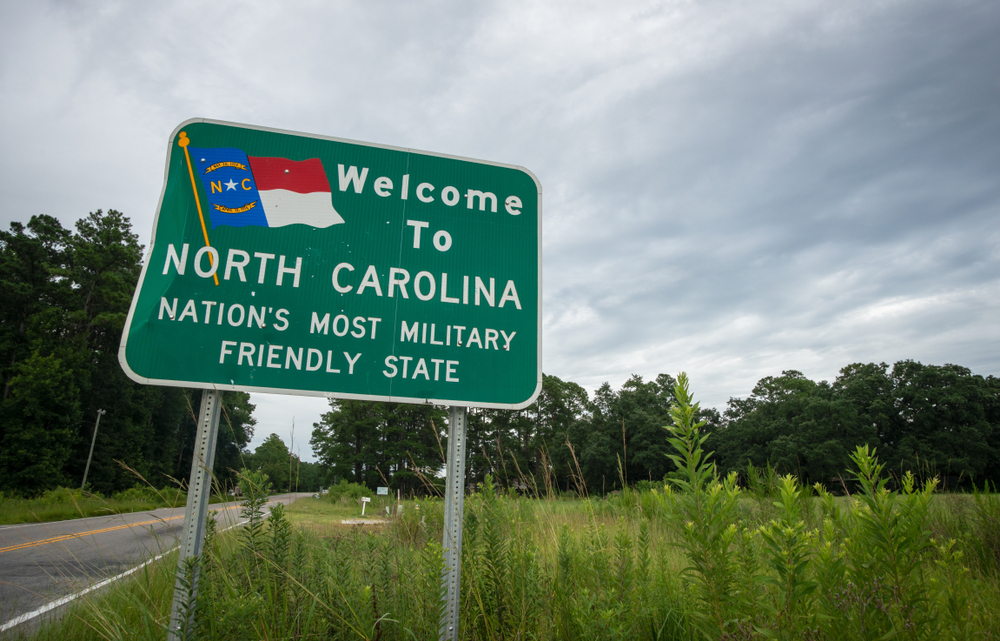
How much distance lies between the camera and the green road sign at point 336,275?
229 centimetres

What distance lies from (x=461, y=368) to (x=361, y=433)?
5206 cm

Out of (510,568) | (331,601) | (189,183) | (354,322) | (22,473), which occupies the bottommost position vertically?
(22,473)

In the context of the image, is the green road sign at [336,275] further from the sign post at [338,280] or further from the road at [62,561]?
the road at [62,561]

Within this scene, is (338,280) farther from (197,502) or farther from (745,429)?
(745,429)

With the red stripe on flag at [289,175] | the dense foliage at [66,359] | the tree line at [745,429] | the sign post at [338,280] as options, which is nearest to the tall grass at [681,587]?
the sign post at [338,280]

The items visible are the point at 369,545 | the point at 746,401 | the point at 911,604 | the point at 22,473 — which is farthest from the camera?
the point at 746,401

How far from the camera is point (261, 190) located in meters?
2.53

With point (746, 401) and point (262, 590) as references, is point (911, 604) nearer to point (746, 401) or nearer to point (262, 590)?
point (262, 590)

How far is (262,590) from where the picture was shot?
8.00 feet

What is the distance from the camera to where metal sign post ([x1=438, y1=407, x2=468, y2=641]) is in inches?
80.8

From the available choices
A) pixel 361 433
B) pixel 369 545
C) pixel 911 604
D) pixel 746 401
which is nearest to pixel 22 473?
pixel 361 433

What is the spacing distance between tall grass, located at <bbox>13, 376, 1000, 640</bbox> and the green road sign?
2.24 feet

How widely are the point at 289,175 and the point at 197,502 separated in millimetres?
1742

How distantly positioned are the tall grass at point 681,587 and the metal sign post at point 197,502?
68 mm
